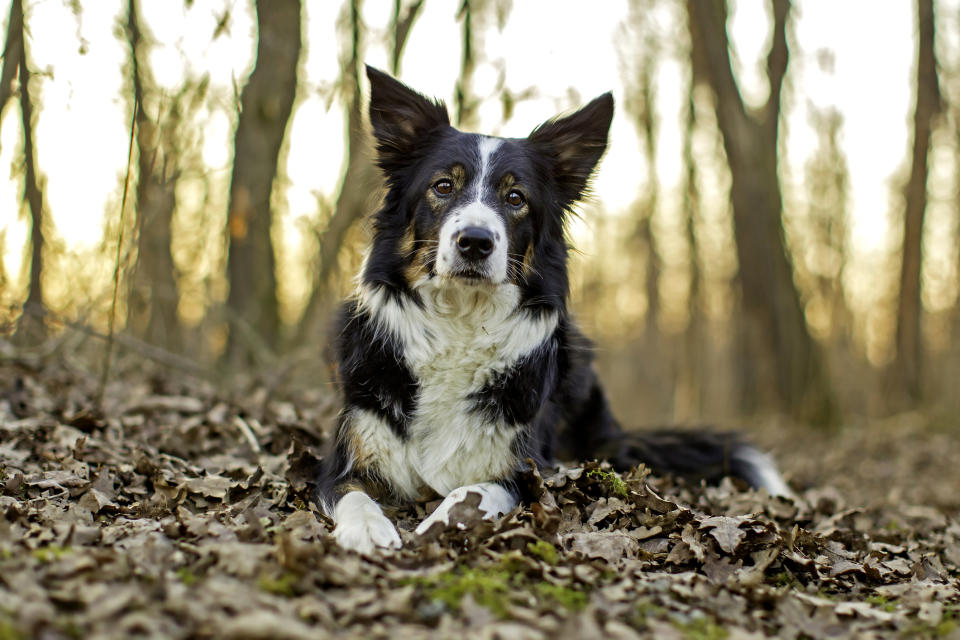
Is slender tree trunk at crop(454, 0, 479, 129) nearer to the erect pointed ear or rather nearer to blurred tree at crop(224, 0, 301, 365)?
blurred tree at crop(224, 0, 301, 365)

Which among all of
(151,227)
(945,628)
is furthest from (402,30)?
(945,628)

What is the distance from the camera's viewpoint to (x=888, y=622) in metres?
3.10

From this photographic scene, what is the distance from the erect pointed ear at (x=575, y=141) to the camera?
4844mm

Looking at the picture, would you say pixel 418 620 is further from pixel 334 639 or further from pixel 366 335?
pixel 366 335

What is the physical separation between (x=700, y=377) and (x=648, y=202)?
5.36 m

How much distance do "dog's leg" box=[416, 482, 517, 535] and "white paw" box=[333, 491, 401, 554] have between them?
168 mm

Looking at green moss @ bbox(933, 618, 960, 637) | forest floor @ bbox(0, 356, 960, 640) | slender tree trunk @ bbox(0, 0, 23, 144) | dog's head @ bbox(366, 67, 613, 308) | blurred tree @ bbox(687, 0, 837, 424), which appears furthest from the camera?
blurred tree @ bbox(687, 0, 837, 424)

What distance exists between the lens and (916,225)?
14.9 meters

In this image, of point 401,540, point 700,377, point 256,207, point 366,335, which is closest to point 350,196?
point 256,207

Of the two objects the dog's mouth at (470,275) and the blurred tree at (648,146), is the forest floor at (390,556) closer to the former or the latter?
the dog's mouth at (470,275)

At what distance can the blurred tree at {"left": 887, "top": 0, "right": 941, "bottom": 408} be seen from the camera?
47.7ft

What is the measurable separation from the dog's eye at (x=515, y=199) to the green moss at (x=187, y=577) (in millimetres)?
2605

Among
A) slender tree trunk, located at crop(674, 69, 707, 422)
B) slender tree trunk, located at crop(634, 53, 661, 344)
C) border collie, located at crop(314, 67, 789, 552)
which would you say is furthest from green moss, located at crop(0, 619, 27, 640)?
slender tree trunk, located at crop(634, 53, 661, 344)

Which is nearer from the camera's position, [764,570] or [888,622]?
[888,622]
